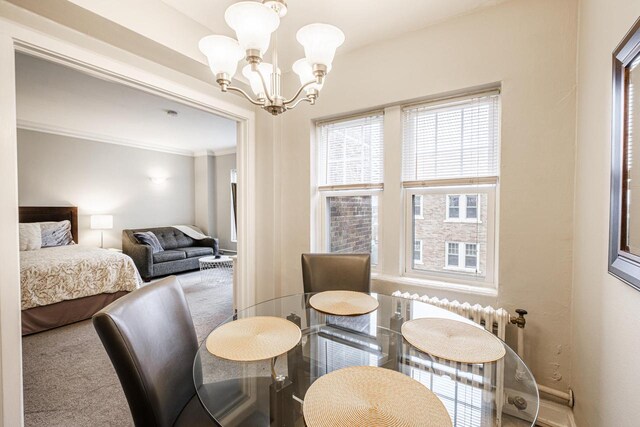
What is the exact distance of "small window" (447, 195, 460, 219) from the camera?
6.59 ft

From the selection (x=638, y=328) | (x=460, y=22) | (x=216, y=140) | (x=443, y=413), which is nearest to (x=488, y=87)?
(x=460, y=22)

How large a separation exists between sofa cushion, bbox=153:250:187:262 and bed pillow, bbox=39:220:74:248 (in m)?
1.22

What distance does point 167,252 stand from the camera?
5.14m

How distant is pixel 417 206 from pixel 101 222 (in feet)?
17.4

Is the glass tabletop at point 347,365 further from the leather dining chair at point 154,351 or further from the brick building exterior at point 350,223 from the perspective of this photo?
the brick building exterior at point 350,223

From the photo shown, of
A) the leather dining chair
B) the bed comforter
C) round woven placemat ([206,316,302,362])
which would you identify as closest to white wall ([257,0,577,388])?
round woven placemat ([206,316,302,362])

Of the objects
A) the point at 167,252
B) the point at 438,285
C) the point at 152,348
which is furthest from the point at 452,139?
the point at 167,252

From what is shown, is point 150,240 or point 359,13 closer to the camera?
point 359,13

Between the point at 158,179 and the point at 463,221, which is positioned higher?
the point at 158,179

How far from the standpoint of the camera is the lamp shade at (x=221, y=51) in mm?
1207

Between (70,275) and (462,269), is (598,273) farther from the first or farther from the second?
(70,275)

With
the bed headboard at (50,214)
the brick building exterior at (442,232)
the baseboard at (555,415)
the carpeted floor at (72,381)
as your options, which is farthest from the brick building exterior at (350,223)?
the bed headboard at (50,214)

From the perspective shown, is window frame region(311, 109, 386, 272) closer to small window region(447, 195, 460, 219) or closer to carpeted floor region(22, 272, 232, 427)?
small window region(447, 195, 460, 219)

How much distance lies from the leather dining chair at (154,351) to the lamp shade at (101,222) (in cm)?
462
